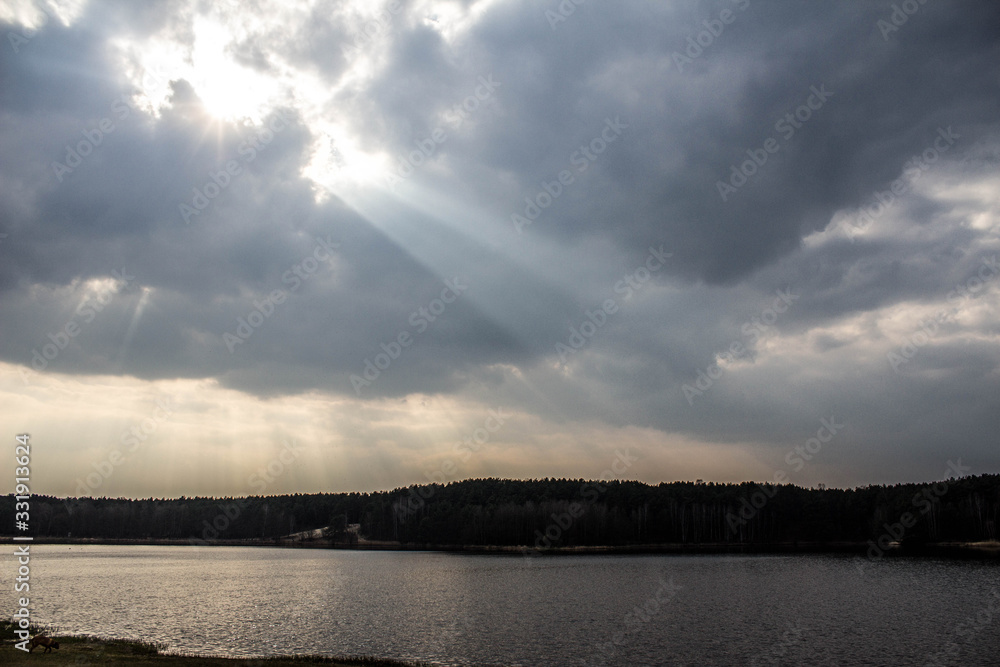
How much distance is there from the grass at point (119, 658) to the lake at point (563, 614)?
2.86 m

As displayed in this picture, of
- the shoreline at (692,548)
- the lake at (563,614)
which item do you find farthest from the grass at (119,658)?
the shoreline at (692,548)

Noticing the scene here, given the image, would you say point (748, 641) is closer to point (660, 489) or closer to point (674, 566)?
point (674, 566)

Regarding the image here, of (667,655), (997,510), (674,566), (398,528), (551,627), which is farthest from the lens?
(398,528)

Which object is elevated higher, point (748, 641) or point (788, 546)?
point (748, 641)

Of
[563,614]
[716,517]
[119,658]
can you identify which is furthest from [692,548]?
[119,658]

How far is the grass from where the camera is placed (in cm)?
2858

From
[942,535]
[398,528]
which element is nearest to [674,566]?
[942,535]

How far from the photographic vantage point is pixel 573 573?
295 feet

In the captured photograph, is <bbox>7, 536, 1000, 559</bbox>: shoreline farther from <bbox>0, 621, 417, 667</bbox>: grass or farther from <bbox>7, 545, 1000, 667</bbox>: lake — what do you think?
<bbox>0, 621, 417, 667</bbox>: grass

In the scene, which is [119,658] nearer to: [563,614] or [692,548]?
[563,614]

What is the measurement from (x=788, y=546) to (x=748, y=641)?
148 metres

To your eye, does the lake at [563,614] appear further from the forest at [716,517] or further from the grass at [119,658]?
the forest at [716,517]

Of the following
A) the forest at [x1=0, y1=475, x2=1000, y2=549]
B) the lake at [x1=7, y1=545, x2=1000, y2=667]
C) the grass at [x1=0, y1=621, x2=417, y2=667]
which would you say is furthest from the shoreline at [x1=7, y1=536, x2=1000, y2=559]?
the grass at [x1=0, y1=621, x2=417, y2=667]

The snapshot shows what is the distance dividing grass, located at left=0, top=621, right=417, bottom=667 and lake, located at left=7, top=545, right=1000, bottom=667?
2856mm
